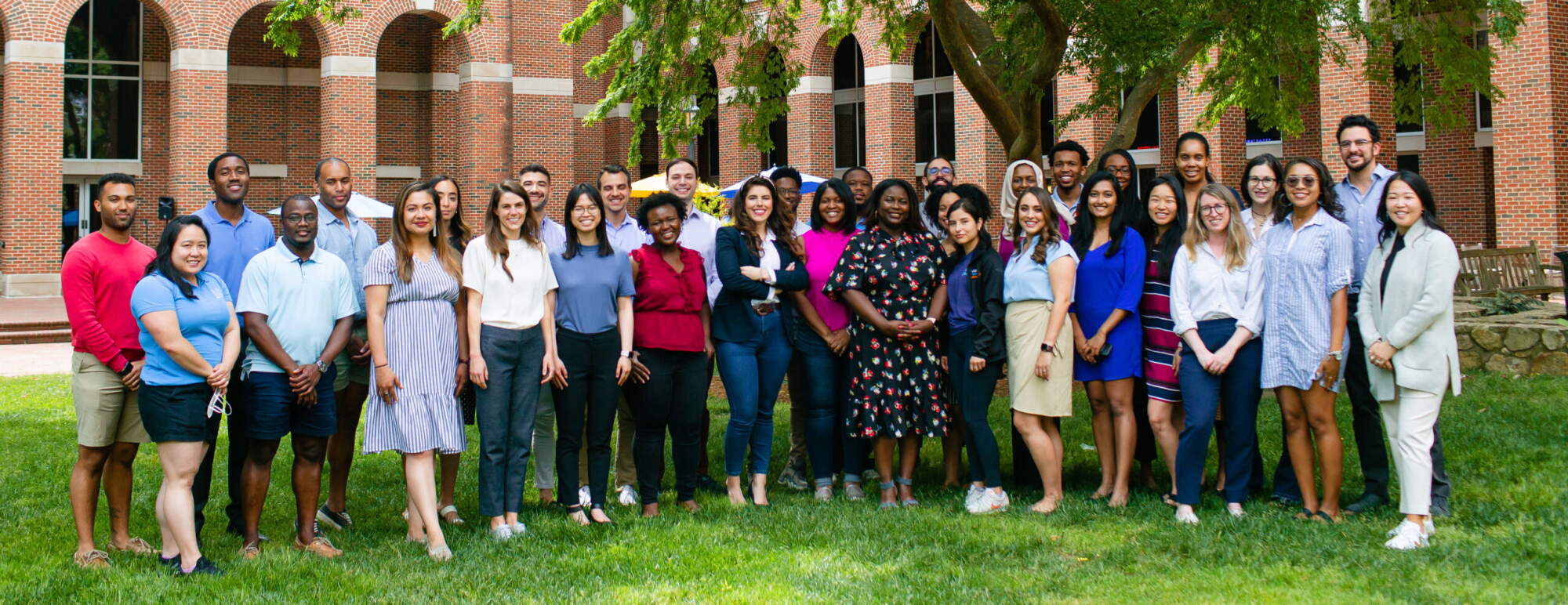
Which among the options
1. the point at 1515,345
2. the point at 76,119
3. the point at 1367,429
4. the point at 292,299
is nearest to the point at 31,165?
the point at 76,119

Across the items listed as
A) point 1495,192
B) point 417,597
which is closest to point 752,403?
point 417,597

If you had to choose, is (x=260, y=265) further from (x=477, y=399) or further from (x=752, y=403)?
(x=752, y=403)

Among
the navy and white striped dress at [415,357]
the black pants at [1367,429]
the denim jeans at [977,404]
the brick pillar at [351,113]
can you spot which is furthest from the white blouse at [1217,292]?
the brick pillar at [351,113]

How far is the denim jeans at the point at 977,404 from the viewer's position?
6.76 m

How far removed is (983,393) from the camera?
678 centimetres

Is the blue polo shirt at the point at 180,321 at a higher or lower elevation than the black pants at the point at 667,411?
higher

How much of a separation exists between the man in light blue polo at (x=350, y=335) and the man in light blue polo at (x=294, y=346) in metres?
0.27

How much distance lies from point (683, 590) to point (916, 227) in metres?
2.72

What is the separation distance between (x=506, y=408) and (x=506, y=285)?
2.10 ft

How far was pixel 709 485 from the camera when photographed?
300 inches

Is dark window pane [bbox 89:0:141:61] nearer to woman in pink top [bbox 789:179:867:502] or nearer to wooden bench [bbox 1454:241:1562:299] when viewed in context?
woman in pink top [bbox 789:179:867:502]

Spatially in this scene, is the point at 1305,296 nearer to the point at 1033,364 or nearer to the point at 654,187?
the point at 1033,364

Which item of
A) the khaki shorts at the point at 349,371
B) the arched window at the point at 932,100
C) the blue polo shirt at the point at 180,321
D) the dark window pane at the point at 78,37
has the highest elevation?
the dark window pane at the point at 78,37

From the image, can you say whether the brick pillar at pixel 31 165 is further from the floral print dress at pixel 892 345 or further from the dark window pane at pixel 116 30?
the floral print dress at pixel 892 345
